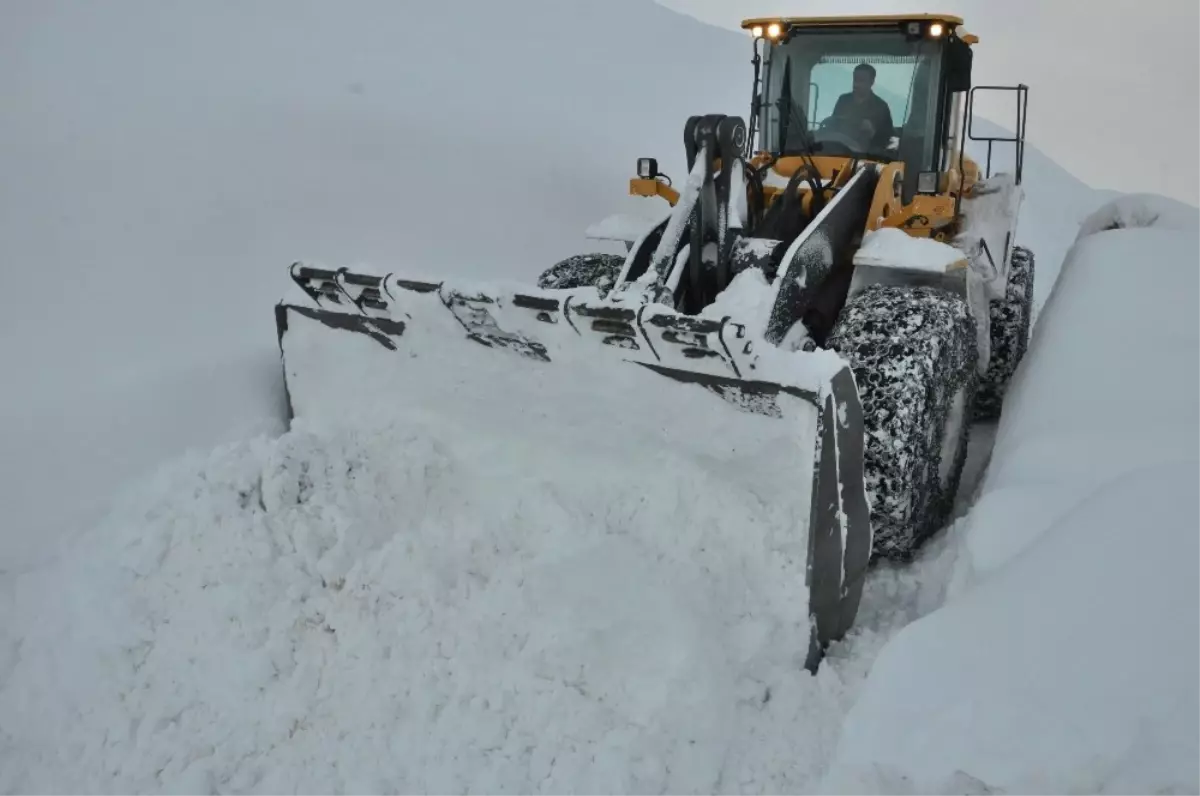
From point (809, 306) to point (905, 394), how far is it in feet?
2.81

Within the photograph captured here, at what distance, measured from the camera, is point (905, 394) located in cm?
312

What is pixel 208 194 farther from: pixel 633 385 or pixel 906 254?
pixel 906 254

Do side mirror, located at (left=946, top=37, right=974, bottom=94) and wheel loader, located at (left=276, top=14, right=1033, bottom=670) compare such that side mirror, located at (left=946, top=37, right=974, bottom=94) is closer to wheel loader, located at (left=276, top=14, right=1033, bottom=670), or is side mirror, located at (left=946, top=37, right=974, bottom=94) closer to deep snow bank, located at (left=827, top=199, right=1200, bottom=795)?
wheel loader, located at (left=276, top=14, right=1033, bottom=670)

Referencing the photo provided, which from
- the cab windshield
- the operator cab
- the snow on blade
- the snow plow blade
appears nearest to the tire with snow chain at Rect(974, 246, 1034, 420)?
the operator cab

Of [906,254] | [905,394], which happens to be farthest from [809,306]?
[905,394]

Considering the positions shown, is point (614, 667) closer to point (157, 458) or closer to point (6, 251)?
point (157, 458)

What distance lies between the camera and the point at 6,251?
16.6 feet

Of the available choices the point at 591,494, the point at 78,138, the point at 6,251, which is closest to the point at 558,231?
the point at 78,138

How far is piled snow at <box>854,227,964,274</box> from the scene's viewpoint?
3.69 metres

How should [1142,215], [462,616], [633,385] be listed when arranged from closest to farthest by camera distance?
[462,616], [633,385], [1142,215]

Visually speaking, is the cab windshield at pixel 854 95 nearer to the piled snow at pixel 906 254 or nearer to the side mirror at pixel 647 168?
the side mirror at pixel 647 168

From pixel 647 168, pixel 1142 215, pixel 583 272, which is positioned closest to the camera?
pixel 583 272

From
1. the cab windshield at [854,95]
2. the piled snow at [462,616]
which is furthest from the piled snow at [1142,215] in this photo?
the piled snow at [462,616]

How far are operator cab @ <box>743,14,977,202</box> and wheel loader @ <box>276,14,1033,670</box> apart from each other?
11mm
